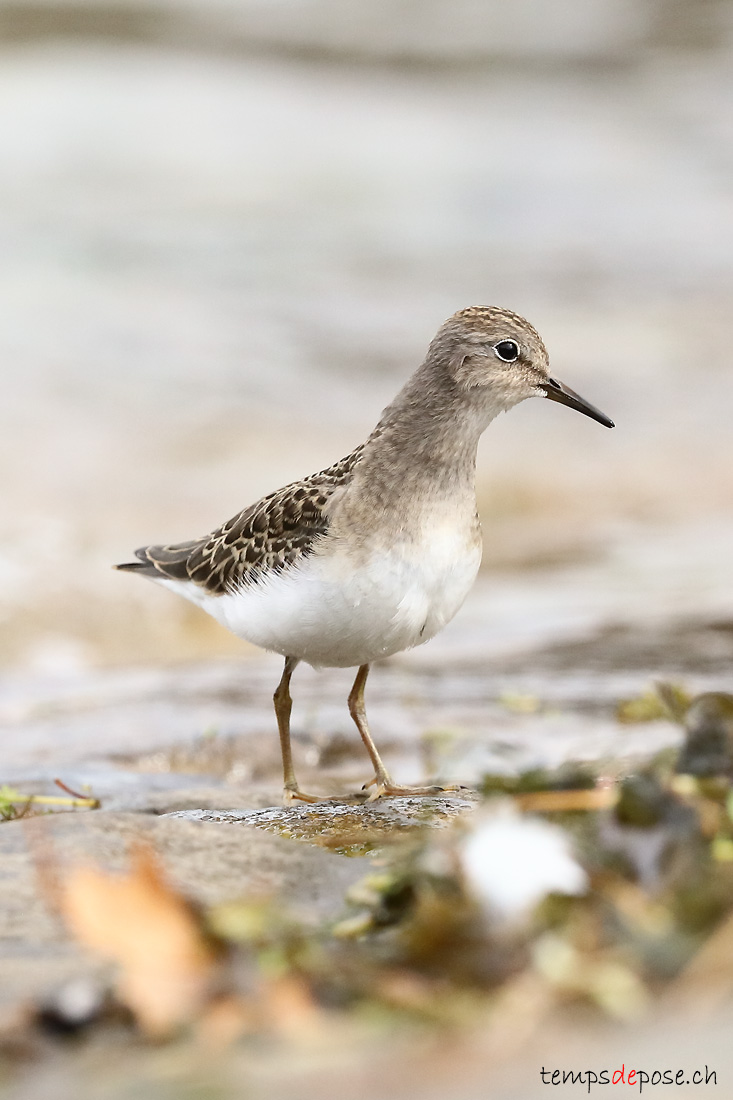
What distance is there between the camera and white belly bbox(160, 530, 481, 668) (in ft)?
14.6

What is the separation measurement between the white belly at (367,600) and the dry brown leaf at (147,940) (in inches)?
77.2

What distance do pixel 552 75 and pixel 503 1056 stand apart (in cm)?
2669

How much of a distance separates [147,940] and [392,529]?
7.60 ft

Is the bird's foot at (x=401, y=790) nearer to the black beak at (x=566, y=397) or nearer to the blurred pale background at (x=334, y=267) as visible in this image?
the black beak at (x=566, y=397)

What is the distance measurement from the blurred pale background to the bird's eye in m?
4.51

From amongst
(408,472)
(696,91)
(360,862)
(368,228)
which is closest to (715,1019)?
(360,862)

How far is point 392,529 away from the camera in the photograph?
4.56 m

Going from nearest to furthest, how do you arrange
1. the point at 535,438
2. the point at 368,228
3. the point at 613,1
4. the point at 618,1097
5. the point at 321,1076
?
the point at 618,1097
the point at 321,1076
the point at 535,438
the point at 368,228
the point at 613,1

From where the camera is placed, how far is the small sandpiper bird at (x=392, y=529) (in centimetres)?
451

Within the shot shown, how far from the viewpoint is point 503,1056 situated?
200cm

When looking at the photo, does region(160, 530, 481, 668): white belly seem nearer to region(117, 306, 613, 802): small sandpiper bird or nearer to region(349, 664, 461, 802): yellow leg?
region(117, 306, 613, 802): small sandpiper bird

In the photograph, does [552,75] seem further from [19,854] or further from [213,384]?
[19,854]

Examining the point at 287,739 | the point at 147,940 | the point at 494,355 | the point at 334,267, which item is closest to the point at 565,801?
the point at 147,940

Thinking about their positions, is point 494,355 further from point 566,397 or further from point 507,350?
point 566,397
